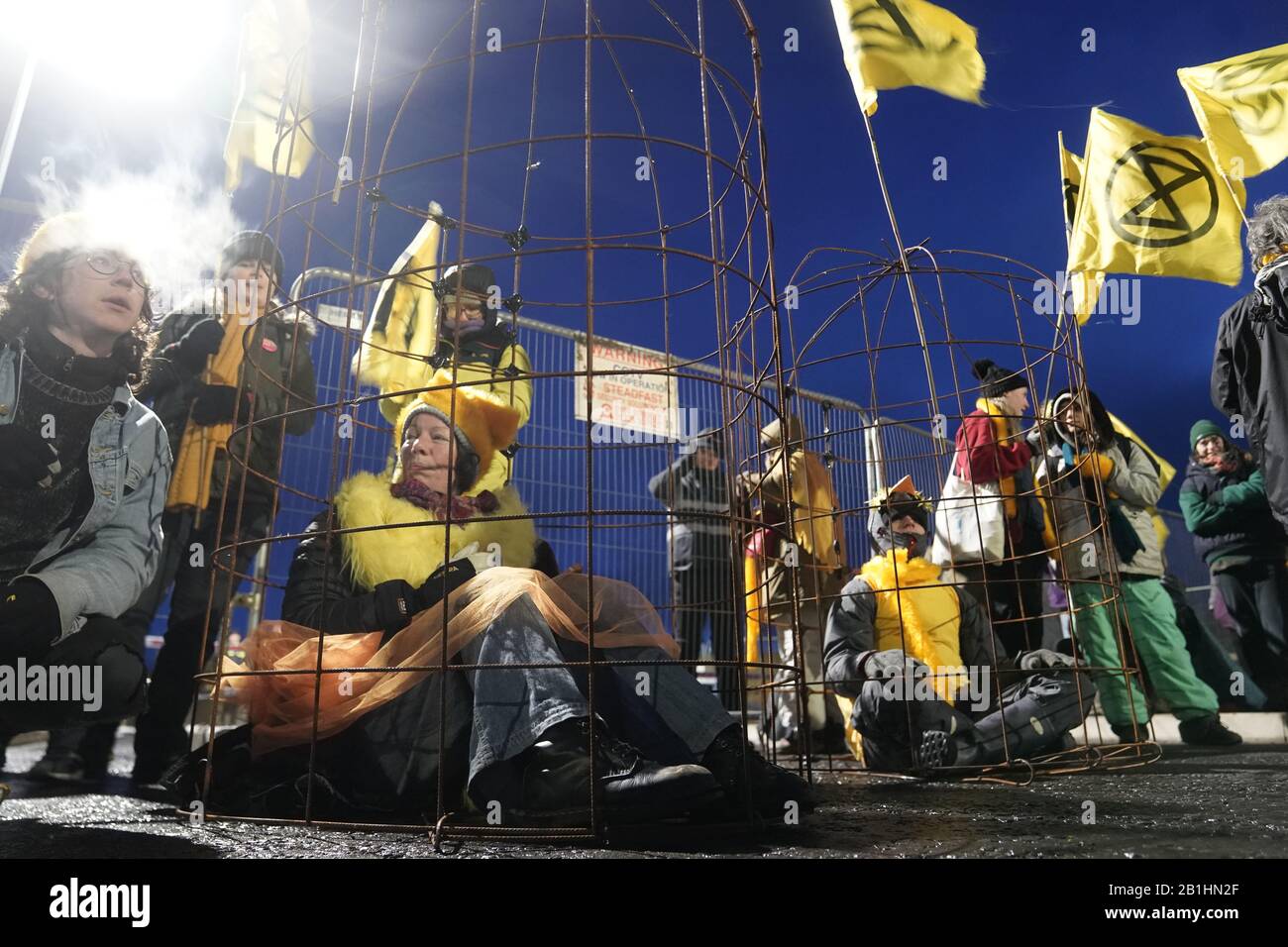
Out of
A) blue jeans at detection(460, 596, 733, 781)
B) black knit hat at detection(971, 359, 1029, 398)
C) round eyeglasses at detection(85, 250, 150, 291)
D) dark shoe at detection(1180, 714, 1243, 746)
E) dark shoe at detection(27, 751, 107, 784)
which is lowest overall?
dark shoe at detection(1180, 714, 1243, 746)

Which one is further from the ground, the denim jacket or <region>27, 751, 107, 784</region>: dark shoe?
the denim jacket

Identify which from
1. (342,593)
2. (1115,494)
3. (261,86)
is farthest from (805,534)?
(261,86)

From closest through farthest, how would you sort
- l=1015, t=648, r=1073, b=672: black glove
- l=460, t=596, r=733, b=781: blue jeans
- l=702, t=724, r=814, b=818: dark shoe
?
l=460, t=596, r=733, b=781: blue jeans → l=702, t=724, r=814, b=818: dark shoe → l=1015, t=648, r=1073, b=672: black glove

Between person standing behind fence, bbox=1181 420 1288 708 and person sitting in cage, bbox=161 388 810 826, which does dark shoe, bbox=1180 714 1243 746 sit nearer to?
person standing behind fence, bbox=1181 420 1288 708

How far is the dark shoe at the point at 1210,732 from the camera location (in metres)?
3.82

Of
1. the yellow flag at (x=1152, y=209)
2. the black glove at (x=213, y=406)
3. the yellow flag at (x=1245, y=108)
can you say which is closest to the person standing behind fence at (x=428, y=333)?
the black glove at (x=213, y=406)

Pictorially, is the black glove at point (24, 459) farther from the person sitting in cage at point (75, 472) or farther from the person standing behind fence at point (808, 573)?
the person standing behind fence at point (808, 573)

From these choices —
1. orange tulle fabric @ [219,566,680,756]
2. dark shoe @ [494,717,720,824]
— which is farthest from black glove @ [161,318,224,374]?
dark shoe @ [494,717,720,824]

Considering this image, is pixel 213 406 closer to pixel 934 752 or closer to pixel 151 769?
pixel 151 769

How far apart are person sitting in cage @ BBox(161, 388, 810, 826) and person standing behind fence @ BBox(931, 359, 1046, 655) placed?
2.31 meters

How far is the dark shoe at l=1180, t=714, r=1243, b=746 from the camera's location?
382 cm
